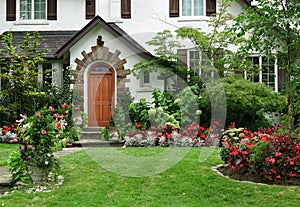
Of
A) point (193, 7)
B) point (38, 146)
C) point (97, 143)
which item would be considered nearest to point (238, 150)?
point (38, 146)

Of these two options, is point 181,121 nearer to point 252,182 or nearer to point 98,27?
point 98,27

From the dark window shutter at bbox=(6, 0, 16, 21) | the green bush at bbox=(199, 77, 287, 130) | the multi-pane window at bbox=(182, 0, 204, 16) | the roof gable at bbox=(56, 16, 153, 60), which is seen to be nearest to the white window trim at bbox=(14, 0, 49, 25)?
the dark window shutter at bbox=(6, 0, 16, 21)

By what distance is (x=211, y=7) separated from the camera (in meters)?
16.4

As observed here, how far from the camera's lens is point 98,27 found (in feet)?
49.4

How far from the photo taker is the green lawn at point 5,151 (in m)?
9.92

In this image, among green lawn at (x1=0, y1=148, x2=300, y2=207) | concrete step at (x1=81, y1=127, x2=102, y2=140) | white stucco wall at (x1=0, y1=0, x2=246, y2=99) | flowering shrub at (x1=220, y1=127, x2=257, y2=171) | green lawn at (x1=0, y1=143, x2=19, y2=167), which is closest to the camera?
green lawn at (x1=0, y1=148, x2=300, y2=207)

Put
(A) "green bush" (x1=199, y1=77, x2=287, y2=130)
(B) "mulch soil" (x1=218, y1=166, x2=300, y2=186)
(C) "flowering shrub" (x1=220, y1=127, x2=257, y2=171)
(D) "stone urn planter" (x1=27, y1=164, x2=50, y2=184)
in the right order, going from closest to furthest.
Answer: (B) "mulch soil" (x1=218, y1=166, x2=300, y2=186) → (D) "stone urn planter" (x1=27, y1=164, x2=50, y2=184) → (C) "flowering shrub" (x1=220, y1=127, x2=257, y2=171) → (A) "green bush" (x1=199, y1=77, x2=287, y2=130)

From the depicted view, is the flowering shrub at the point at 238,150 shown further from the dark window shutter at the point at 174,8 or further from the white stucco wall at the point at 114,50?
the dark window shutter at the point at 174,8

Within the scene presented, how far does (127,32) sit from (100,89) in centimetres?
270

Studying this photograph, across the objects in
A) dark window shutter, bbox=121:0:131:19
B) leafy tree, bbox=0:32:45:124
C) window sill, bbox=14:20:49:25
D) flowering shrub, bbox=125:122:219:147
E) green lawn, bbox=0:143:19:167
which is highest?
dark window shutter, bbox=121:0:131:19

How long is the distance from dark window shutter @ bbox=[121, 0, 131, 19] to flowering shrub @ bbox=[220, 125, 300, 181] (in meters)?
9.69

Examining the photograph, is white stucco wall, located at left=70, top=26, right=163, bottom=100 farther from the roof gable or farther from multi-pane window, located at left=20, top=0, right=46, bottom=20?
multi-pane window, located at left=20, top=0, right=46, bottom=20

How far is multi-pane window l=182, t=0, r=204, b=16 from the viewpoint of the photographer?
54.2 ft

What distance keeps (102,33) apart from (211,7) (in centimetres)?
436
